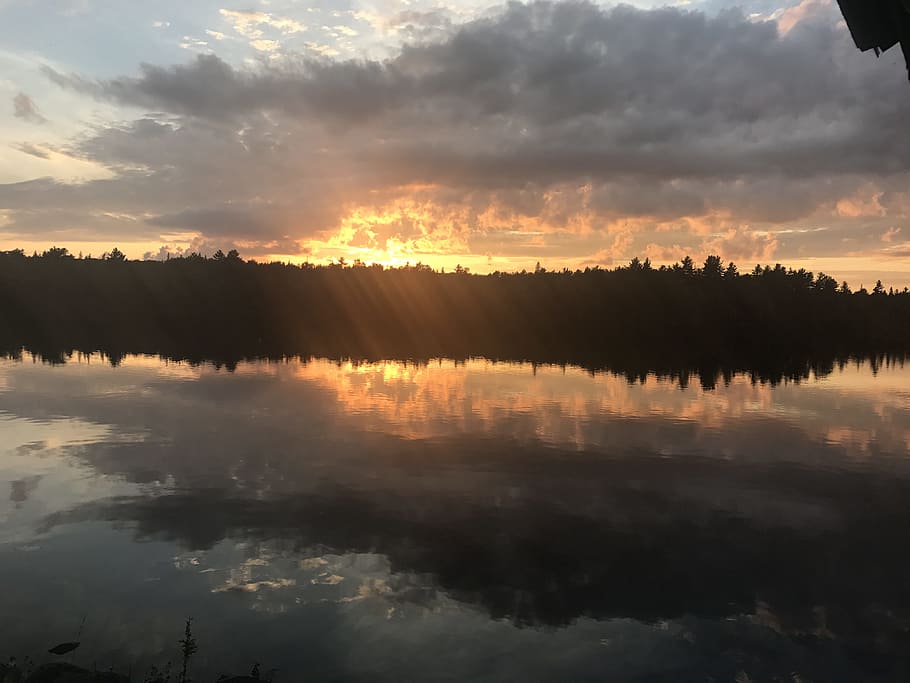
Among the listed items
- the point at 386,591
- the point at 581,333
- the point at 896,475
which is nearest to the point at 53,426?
the point at 386,591

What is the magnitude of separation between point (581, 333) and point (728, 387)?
116802 millimetres

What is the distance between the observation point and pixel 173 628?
15.5 m

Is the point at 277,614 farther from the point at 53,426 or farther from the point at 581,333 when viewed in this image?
the point at 581,333

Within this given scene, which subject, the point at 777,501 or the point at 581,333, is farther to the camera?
the point at 581,333

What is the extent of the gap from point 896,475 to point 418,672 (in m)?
29.4

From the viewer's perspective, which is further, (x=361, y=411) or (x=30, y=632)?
(x=361, y=411)

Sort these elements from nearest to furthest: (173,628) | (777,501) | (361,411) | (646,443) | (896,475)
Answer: (173,628)
(777,501)
(896,475)
(646,443)
(361,411)

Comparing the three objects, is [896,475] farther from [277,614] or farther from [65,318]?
[65,318]

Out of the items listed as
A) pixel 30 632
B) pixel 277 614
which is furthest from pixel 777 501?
pixel 30 632

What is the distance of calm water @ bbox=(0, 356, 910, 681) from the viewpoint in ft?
50.0

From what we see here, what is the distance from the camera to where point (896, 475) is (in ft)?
108

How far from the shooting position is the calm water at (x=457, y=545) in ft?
50.0

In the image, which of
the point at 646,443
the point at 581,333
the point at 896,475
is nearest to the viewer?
the point at 896,475

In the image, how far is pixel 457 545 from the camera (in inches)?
850
